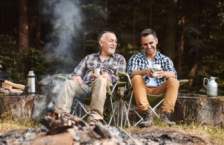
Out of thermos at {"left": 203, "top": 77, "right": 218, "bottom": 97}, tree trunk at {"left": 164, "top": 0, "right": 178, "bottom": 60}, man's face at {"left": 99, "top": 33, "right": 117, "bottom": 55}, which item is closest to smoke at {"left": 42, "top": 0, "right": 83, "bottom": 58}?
tree trunk at {"left": 164, "top": 0, "right": 178, "bottom": 60}

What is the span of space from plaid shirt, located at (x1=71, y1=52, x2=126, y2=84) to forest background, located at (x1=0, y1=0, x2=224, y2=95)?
293 centimetres

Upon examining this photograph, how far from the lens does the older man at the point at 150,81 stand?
262 centimetres

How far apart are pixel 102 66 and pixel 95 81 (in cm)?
50

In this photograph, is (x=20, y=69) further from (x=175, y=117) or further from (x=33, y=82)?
(x=175, y=117)

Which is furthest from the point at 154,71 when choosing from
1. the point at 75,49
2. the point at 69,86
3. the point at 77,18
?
the point at 75,49

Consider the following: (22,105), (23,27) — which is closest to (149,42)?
(22,105)

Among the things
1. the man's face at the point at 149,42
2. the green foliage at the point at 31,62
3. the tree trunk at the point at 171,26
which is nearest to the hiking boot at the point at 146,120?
the man's face at the point at 149,42

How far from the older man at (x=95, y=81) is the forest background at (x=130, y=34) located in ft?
9.57

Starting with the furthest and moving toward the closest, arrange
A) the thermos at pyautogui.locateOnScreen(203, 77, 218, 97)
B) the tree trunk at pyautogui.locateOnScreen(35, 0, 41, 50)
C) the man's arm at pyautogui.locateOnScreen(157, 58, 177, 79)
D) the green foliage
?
the tree trunk at pyautogui.locateOnScreen(35, 0, 41, 50) → the green foliage → the thermos at pyautogui.locateOnScreen(203, 77, 218, 97) → the man's arm at pyautogui.locateOnScreen(157, 58, 177, 79)

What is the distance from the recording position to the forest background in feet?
20.7

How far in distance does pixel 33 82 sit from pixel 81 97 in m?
0.93

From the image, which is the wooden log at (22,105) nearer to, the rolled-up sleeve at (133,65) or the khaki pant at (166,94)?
the rolled-up sleeve at (133,65)

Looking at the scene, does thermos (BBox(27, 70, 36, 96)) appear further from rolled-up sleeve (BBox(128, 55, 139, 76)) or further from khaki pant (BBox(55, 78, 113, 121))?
rolled-up sleeve (BBox(128, 55, 139, 76))

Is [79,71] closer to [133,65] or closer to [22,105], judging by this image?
[133,65]
